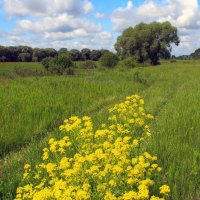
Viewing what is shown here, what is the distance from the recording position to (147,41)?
2557 inches

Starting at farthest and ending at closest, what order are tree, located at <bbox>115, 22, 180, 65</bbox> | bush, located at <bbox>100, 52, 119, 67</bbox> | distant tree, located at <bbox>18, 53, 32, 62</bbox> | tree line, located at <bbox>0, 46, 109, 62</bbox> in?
distant tree, located at <bbox>18, 53, 32, 62</bbox> → tree line, located at <bbox>0, 46, 109, 62</bbox> → tree, located at <bbox>115, 22, 180, 65</bbox> → bush, located at <bbox>100, 52, 119, 67</bbox>

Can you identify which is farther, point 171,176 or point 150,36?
point 150,36

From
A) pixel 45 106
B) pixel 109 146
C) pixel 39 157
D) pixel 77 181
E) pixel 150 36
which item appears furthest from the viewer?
pixel 150 36

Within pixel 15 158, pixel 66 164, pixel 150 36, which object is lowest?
pixel 15 158

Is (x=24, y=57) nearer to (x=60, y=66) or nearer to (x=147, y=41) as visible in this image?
(x=147, y=41)

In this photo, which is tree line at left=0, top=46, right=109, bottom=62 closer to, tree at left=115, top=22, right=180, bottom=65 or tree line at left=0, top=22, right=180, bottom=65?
tree line at left=0, top=22, right=180, bottom=65

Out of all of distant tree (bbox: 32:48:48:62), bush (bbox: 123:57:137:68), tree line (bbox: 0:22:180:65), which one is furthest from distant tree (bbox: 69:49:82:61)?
bush (bbox: 123:57:137:68)

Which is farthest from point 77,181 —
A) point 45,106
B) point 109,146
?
point 45,106

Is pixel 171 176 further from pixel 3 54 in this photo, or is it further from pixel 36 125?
pixel 3 54

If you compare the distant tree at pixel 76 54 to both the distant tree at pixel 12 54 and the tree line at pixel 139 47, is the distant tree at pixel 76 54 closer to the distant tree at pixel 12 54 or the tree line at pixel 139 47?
the tree line at pixel 139 47

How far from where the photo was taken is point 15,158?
24.0 feet

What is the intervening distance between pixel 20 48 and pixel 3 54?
16.7ft

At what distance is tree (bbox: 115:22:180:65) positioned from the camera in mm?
64188

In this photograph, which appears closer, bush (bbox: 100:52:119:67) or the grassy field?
the grassy field
